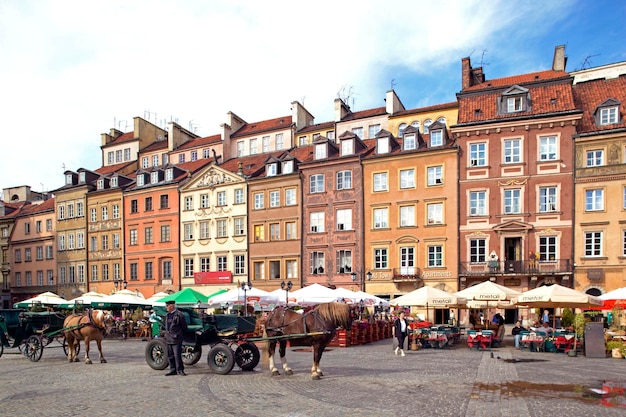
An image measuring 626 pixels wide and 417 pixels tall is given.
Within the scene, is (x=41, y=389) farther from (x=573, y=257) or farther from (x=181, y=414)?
(x=573, y=257)

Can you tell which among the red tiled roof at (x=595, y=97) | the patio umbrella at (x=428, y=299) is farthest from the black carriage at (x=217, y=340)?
the red tiled roof at (x=595, y=97)

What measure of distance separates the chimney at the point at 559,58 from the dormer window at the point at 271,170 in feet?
68.1

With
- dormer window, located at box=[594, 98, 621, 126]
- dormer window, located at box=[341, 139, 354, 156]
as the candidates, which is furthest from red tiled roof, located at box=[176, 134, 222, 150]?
dormer window, located at box=[594, 98, 621, 126]

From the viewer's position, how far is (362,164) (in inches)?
1487

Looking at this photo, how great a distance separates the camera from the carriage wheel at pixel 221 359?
43.0ft

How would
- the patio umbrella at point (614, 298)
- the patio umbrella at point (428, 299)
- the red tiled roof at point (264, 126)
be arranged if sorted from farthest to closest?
the red tiled roof at point (264, 126), the patio umbrella at point (428, 299), the patio umbrella at point (614, 298)

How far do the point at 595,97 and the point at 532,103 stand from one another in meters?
4.24

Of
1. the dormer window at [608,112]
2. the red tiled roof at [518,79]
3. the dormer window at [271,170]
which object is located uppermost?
the red tiled roof at [518,79]

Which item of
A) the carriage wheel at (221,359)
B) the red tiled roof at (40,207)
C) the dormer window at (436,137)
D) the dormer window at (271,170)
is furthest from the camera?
the red tiled roof at (40,207)

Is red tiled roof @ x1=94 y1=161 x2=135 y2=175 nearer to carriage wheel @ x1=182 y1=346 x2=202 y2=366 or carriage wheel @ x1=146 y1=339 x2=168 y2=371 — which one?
carriage wheel @ x1=182 y1=346 x2=202 y2=366

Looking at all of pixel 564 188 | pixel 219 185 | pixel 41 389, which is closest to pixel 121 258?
pixel 219 185

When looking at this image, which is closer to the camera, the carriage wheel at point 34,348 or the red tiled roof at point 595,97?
the carriage wheel at point 34,348

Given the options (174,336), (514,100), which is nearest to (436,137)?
(514,100)

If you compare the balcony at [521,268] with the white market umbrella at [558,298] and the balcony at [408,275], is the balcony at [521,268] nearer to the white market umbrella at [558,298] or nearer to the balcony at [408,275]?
the balcony at [408,275]
